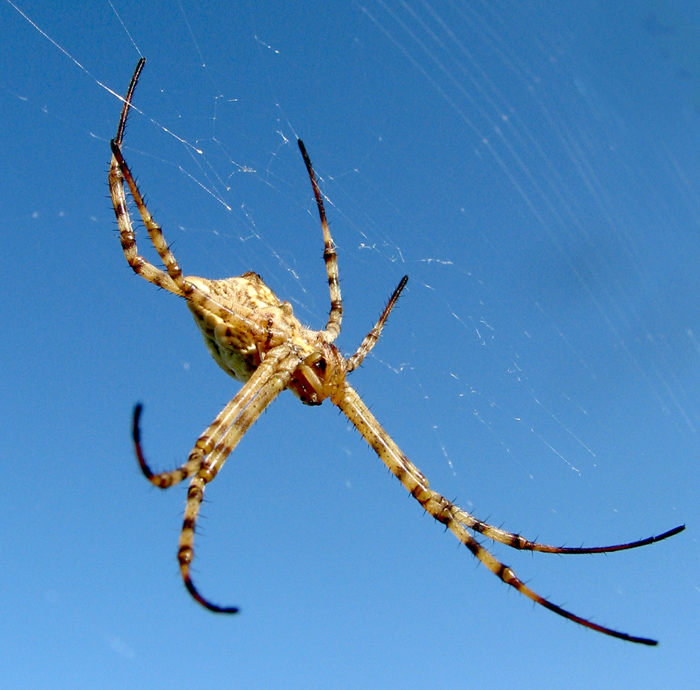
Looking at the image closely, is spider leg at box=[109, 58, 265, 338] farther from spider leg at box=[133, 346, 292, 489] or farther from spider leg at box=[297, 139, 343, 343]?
spider leg at box=[297, 139, 343, 343]

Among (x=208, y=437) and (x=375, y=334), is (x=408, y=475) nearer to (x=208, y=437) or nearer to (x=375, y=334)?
(x=375, y=334)

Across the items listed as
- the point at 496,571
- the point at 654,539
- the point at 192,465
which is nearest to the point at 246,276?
the point at 192,465

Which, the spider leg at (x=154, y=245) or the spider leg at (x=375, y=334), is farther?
the spider leg at (x=375, y=334)

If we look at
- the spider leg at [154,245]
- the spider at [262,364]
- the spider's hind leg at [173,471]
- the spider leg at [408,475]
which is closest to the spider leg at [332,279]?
the spider at [262,364]

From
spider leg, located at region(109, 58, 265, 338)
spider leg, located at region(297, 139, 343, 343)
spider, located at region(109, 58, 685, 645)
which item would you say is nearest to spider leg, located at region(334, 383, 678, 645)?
spider, located at region(109, 58, 685, 645)

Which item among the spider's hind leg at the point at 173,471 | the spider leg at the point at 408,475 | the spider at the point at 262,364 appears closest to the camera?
the spider's hind leg at the point at 173,471

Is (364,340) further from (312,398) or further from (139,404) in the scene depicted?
(139,404)

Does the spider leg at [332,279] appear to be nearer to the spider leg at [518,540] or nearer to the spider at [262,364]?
the spider at [262,364]

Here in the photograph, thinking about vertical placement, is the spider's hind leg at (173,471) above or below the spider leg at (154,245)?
below
